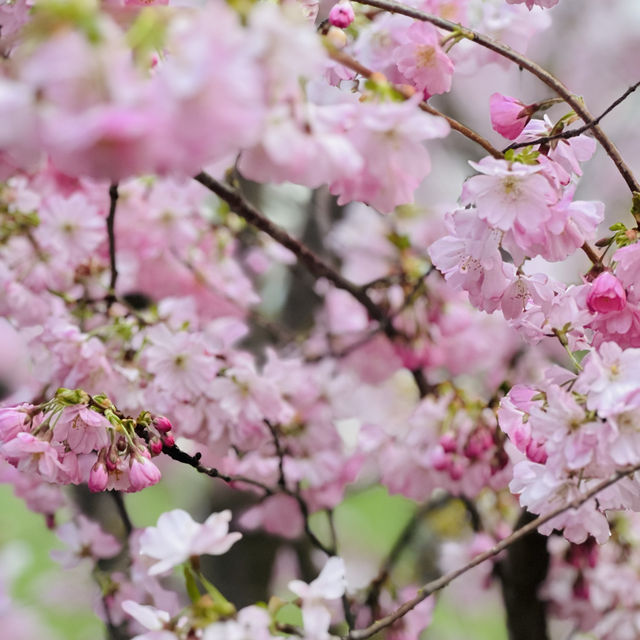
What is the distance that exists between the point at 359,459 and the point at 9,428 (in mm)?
751

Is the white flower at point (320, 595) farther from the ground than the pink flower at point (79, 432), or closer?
farther from the ground

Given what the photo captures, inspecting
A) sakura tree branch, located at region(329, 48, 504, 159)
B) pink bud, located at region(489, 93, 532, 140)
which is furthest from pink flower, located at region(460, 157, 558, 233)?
pink bud, located at region(489, 93, 532, 140)

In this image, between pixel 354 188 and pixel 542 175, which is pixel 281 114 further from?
pixel 542 175

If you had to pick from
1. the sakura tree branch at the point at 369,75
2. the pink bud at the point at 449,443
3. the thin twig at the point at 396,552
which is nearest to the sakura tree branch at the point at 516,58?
the sakura tree branch at the point at 369,75

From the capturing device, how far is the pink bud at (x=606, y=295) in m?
0.69

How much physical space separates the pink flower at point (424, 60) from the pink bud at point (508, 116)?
6 cm

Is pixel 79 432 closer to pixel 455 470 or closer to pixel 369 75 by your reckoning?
pixel 369 75

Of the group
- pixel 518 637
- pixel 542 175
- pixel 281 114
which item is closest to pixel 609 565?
pixel 518 637

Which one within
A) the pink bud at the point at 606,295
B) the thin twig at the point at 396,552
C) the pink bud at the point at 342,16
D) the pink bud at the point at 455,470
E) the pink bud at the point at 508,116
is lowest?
the thin twig at the point at 396,552

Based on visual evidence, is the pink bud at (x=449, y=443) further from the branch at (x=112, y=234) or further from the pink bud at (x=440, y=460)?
the branch at (x=112, y=234)

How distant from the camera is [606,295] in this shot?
0.69 metres

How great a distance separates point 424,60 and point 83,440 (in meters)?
0.52

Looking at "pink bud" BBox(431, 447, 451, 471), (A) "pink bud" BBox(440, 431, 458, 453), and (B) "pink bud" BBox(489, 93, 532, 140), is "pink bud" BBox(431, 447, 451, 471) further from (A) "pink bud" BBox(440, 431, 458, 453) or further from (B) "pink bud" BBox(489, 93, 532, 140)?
(B) "pink bud" BBox(489, 93, 532, 140)

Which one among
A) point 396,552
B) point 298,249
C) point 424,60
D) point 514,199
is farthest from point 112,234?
point 396,552
